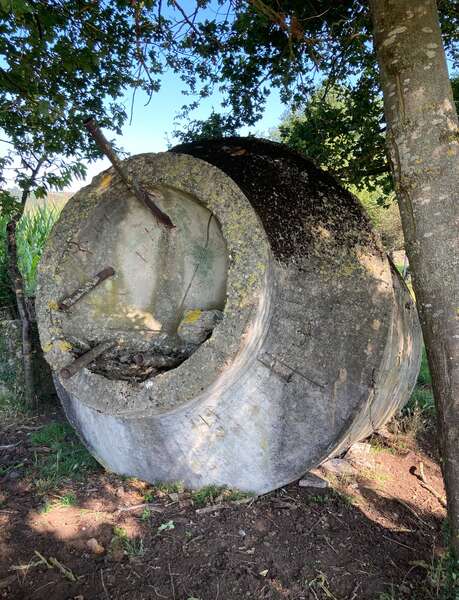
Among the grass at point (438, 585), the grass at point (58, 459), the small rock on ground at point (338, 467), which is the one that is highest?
the grass at point (58, 459)

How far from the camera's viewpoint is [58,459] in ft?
11.8

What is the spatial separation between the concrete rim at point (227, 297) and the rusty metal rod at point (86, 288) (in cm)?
7

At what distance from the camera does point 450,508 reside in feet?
7.36

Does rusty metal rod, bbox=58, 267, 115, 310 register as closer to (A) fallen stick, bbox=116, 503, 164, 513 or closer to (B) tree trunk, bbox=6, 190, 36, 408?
(A) fallen stick, bbox=116, 503, 164, 513

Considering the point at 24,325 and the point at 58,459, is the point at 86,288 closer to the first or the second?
the point at 58,459

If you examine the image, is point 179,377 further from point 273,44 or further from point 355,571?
point 273,44

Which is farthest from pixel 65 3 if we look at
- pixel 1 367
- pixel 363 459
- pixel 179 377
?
pixel 363 459

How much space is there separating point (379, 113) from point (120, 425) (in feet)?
12.1

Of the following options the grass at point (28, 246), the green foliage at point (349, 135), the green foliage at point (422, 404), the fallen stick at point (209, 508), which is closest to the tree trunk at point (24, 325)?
the grass at point (28, 246)

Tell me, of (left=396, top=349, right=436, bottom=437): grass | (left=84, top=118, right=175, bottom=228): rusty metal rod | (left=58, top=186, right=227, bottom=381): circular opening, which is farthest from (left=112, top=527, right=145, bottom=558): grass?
(left=396, top=349, right=436, bottom=437): grass

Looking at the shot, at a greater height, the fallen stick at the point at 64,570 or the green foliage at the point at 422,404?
the fallen stick at the point at 64,570

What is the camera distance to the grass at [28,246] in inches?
227

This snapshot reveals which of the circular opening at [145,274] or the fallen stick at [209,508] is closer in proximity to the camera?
the fallen stick at [209,508]

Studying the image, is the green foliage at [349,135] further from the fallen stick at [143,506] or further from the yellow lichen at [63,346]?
the fallen stick at [143,506]
